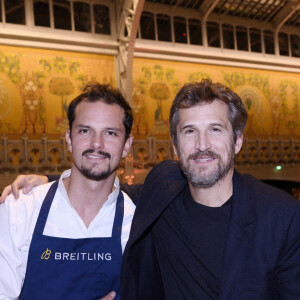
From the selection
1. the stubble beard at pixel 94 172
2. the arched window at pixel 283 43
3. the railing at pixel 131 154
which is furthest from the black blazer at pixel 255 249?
the arched window at pixel 283 43

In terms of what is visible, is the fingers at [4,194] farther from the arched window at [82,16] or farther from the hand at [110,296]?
the arched window at [82,16]

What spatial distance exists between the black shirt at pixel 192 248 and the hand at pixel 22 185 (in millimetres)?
791

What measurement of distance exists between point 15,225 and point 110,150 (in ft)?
2.15

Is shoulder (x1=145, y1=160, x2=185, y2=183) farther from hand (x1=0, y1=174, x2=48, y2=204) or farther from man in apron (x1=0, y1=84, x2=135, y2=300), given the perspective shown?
hand (x1=0, y1=174, x2=48, y2=204)

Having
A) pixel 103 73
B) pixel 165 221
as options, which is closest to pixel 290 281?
pixel 165 221

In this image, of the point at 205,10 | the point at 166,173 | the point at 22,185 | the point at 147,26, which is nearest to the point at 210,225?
the point at 166,173

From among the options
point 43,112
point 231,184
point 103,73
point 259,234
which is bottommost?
point 259,234

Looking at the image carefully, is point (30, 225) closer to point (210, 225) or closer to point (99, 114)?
point (99, 114)

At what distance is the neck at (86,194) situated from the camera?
1945mm

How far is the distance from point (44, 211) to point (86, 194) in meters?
0.25

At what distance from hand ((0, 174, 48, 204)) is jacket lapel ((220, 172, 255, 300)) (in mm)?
1177

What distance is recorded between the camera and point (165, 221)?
6.25 feet

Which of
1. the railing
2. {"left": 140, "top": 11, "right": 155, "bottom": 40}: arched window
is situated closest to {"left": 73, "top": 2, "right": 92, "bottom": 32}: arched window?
{"left": 140, "top": 11, "right": 155, "bottom": 40}: arched window

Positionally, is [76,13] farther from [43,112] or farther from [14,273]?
[14,273]
